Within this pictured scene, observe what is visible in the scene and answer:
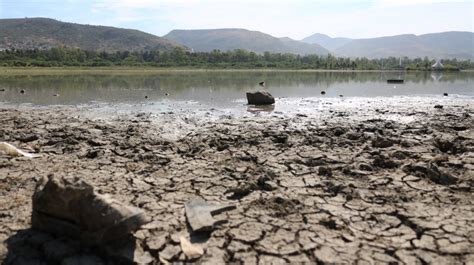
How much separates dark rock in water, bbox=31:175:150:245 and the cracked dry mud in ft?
0.46

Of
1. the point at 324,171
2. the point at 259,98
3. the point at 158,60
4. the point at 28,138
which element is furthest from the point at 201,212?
the point at 158,60

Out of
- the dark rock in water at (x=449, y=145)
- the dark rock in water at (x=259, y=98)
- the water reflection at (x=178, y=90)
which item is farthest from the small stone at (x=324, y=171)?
the water reflection at (x=178, y=90)

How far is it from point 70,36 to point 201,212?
18550 centimetres

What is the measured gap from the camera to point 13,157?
725cm

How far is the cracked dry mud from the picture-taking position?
13.3 feet

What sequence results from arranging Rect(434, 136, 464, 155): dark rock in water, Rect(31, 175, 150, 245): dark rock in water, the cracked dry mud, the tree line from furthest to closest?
the tree line, Rect(434, 136, 464, 155): dark rock in water, the cracked dry mud, Rect(31, 175, 150, 245): dark rock in water

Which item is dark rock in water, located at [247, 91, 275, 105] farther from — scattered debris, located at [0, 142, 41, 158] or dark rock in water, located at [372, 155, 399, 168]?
scattered debris, located at [0, 142, 41, 158]

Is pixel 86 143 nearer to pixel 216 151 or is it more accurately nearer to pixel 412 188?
pixel 216 151

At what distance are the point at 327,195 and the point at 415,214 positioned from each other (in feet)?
3.65

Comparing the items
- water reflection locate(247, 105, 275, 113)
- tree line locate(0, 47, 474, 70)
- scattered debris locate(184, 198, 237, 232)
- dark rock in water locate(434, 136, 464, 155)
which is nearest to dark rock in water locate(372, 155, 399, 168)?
dark rock in water locate(434, 136, 464, 155)

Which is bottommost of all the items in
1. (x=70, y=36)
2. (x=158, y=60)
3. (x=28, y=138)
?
(x=28, y=138)

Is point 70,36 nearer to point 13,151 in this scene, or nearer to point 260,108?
point 260,108

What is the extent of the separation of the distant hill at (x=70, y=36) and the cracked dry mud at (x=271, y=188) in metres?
159

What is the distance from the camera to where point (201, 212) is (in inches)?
186
